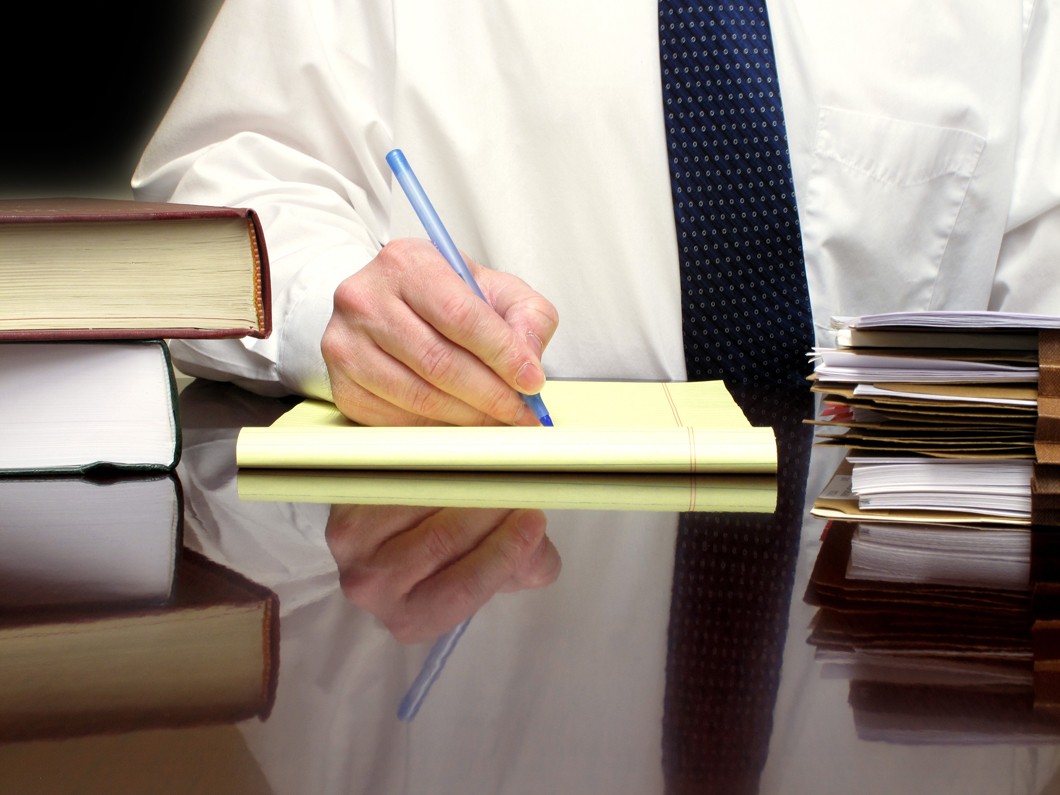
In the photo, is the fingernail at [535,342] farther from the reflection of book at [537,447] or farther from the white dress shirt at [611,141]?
the white dress shirt at [611,141]

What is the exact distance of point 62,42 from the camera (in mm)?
1874

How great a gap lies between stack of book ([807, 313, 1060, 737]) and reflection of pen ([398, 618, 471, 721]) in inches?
6.0

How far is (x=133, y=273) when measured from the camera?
64 cm

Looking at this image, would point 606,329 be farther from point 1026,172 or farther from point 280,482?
point 280,482

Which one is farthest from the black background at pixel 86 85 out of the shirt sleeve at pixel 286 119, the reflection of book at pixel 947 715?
the reflection of book at pixel 947 715

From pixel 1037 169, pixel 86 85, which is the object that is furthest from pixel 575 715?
pixel 86 85

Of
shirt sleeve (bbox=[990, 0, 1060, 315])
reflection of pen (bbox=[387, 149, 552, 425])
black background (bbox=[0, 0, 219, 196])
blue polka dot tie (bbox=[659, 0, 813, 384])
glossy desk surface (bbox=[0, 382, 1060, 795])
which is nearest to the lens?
glossy desk surface (bbox=[0, 382, 1060, 795])

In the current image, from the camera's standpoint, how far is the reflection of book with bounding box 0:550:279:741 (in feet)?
1.05

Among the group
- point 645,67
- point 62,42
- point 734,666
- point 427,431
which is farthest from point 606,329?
point 62,42

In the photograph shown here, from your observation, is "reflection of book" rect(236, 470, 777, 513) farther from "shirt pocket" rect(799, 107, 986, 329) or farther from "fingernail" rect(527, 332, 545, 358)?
"shirt pocket" rect(799, 107, 986, 329)

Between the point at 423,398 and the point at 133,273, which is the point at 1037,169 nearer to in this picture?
the point at 423,398

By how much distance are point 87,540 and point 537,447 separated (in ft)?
0.83

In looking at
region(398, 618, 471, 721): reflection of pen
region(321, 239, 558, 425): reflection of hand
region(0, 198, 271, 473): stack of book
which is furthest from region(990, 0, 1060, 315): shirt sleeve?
region(398, 618, 471, 721): reflection of pen

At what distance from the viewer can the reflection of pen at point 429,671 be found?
1.06 feet
